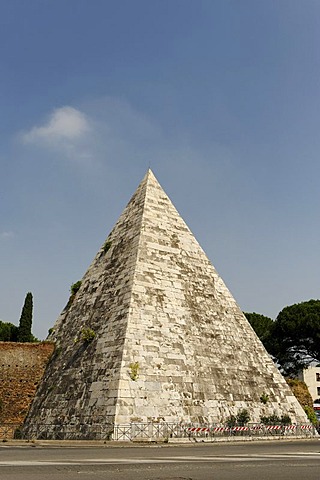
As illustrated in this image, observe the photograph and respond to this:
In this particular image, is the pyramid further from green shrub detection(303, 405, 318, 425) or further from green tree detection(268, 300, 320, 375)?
green tree detection(268, 300, 320, 375)

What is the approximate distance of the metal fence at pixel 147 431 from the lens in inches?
566

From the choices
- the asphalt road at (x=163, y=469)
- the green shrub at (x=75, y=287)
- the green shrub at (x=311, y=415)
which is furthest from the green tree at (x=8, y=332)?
the asphalt road at (x=163, y=469)

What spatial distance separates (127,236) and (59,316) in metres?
5.42

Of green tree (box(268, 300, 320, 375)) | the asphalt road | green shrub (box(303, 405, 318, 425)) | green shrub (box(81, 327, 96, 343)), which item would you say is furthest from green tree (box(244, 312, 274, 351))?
the asphalt road

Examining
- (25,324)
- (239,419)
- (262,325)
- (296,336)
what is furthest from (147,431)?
(262,325)

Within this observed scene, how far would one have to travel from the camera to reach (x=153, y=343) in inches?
655

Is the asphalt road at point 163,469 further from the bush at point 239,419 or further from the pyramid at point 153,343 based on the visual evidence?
the bush at point 239,419

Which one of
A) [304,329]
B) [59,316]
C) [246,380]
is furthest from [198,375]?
[304,329]

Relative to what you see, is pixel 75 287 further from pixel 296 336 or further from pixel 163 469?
pixel 296 336

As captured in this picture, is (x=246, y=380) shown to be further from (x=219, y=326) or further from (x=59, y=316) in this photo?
(x=59, y=316)

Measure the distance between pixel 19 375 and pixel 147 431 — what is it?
796 centimetres

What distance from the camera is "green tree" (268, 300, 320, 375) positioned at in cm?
3738

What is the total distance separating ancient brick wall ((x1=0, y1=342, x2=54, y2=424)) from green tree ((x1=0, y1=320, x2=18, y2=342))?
10.4 metres

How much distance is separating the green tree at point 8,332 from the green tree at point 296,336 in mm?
20189
